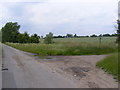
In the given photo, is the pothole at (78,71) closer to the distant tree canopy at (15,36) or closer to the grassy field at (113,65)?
the grassy field at (113,65)

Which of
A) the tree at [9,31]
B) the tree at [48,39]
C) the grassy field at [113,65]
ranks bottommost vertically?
the grassy field at [113,65]

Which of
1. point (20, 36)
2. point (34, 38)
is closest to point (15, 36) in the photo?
point (20, 36)

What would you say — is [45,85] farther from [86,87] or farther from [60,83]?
[86,87]

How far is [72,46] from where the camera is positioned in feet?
56.1

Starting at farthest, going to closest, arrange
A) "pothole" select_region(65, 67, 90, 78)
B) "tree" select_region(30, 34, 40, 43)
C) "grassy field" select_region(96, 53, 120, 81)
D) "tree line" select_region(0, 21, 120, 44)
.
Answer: "tree" select_region(30, 34, 40, 43) → "tree line" select_region(0, 21, 120, 44) → "pothole" select_region(65, 67, 90, 78) → "grassy field" select_region(96, 53, 120, 81)

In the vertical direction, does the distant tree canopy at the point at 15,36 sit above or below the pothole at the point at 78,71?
above

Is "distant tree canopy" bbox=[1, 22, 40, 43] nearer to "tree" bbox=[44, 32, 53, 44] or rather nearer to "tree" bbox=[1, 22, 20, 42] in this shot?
"tree" bbox=[1, 22, 20, 42]

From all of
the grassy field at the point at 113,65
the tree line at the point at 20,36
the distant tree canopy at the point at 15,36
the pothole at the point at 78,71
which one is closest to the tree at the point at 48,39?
the tree line at the point at 20,36

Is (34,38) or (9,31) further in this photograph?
(9,31)

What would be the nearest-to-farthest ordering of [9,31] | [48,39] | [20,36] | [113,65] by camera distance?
[113,65]
[48,39]
[20,36]
[9,31]

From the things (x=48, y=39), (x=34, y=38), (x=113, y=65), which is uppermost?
(x=34, y=38)

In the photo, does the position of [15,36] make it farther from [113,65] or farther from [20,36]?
[113,65]

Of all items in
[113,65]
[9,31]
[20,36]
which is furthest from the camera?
[9,31]

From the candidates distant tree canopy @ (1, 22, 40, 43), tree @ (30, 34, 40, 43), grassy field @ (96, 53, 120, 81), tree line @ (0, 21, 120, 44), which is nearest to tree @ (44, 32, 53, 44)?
tree line @ (0, 21, 120, 44)
